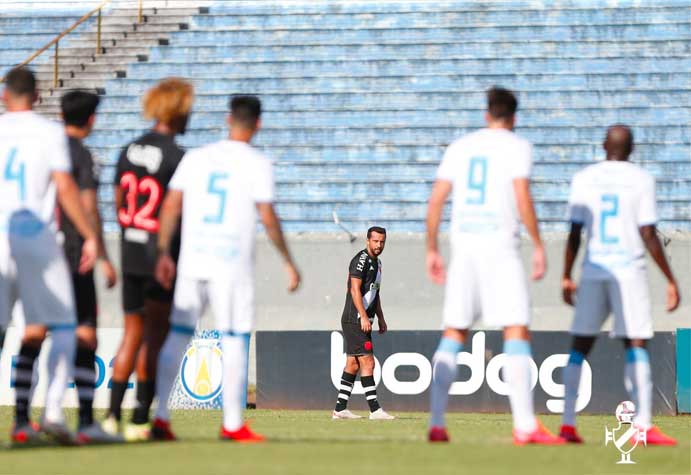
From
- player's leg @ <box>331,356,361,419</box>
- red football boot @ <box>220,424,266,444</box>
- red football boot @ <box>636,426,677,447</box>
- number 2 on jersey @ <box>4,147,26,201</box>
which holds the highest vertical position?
number 2 on jersey @ <box>4,147,26,201</box>

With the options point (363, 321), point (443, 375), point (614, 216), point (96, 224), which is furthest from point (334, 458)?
point (363, 321)

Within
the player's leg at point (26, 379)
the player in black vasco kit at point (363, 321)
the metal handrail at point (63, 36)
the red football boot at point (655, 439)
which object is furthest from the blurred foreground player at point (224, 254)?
the metal handrail at point (63, 36)

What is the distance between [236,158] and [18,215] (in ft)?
4.36

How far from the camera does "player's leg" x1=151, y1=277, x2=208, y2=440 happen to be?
8.48m

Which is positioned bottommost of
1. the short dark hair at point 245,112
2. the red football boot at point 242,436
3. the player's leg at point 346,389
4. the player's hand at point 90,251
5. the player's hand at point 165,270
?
the player's leg at point 346,389

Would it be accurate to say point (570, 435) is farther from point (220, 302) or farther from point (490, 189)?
point (220, 302)

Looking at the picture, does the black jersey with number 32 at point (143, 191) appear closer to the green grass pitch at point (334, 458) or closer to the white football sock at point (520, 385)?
the green grass pitch at point (334, 458)

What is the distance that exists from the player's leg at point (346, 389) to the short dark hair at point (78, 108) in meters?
7.14

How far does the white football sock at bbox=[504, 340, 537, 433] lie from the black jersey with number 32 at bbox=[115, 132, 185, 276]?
2.34m

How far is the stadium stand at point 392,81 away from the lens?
23.1m

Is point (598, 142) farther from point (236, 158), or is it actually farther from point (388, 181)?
point (236, 158)

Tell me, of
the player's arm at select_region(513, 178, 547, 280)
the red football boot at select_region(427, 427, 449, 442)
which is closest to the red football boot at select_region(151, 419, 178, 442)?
the red football boot at select_region(427, 427, 449, 442)

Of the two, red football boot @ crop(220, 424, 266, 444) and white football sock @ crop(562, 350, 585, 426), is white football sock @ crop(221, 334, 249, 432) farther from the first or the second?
white football sock @ crop(562, 350, 585, 426)

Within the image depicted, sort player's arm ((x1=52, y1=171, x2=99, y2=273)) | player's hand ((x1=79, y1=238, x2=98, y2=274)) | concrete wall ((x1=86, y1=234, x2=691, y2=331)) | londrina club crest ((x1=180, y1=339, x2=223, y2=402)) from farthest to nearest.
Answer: concrete wall ((x1=86, y1=234, x2=691, y2=331)), londrina club crest ((x1=180, y1=339, x2=223, y2=402)), player's hand ((x1=79, y1=238, x2=98, y2=274)), player's arm ((x1=52, y1=171, x2=99, y2=273))
